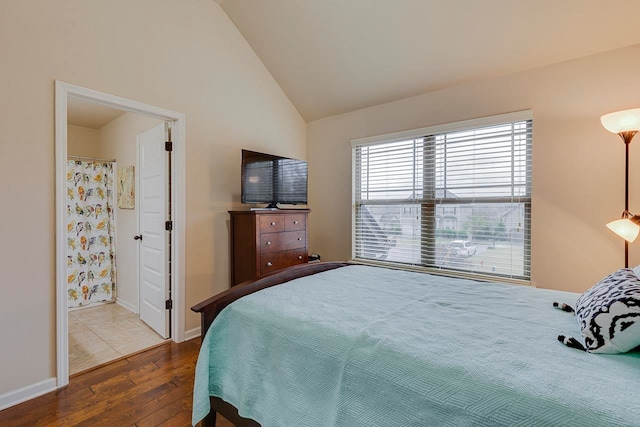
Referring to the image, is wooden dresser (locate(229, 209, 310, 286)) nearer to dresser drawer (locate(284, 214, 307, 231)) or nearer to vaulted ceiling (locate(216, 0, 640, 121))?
dresser drawer (locate(284, 214, 307, 231))

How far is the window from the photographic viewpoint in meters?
2.73

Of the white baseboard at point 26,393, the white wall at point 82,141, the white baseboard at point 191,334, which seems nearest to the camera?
the white baseboard at point 26,393

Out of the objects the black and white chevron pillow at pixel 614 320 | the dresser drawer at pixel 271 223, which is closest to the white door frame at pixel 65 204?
the dresser drawer at pixel 271 223

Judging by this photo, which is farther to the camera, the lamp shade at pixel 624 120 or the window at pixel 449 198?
the window at pixel 449 198

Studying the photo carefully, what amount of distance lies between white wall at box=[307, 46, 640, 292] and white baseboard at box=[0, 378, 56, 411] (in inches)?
148

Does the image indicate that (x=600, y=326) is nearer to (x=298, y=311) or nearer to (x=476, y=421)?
(x=476, y=421)

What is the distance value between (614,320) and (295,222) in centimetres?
264

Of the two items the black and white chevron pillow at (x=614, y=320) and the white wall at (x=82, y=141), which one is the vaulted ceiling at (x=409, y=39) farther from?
the white wall at (x=82, y=141)

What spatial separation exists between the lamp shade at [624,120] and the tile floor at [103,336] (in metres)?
3.99

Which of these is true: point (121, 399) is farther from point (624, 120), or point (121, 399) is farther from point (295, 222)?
point (624, 120)

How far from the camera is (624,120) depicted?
6.65 ft

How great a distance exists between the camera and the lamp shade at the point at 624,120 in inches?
78.8

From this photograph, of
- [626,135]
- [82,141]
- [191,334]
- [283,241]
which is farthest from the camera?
[82,141]

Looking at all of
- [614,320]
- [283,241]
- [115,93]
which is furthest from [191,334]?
[614,320]
